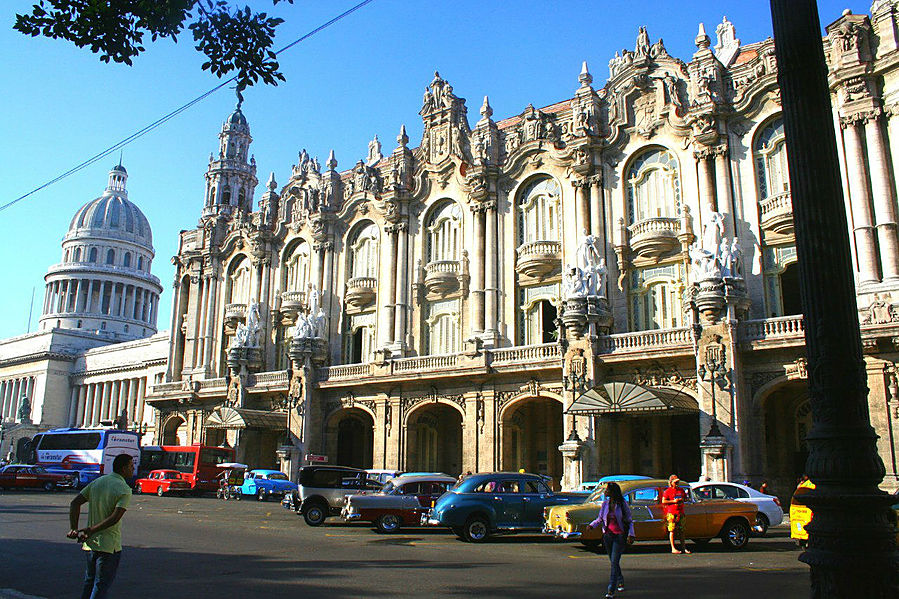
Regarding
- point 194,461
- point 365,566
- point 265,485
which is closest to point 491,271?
point 265,485

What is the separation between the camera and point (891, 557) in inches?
238

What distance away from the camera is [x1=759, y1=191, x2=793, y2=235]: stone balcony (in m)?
29.1

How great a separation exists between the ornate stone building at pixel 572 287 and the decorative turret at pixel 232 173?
21.5 ft

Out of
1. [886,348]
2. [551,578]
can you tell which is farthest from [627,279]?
[551,578]

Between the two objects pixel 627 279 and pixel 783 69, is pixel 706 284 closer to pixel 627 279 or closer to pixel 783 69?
pixel 627 279

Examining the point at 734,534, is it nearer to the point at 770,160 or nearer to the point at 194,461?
the point at 770,160

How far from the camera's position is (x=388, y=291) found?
132 ft

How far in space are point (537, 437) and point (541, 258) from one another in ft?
27.6

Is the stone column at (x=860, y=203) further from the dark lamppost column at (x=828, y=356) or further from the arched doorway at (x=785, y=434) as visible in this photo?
the dark lamppost column at (x=828, y=356)

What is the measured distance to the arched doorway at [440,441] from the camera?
38.6m

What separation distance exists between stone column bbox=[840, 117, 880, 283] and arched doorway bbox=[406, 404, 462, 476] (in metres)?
19.9

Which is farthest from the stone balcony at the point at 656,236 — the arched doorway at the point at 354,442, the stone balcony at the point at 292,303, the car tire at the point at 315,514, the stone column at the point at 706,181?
the stone balcony at the point at 292,303

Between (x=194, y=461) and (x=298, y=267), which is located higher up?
(x=298, y=267)

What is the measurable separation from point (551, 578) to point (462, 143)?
30137 mm
